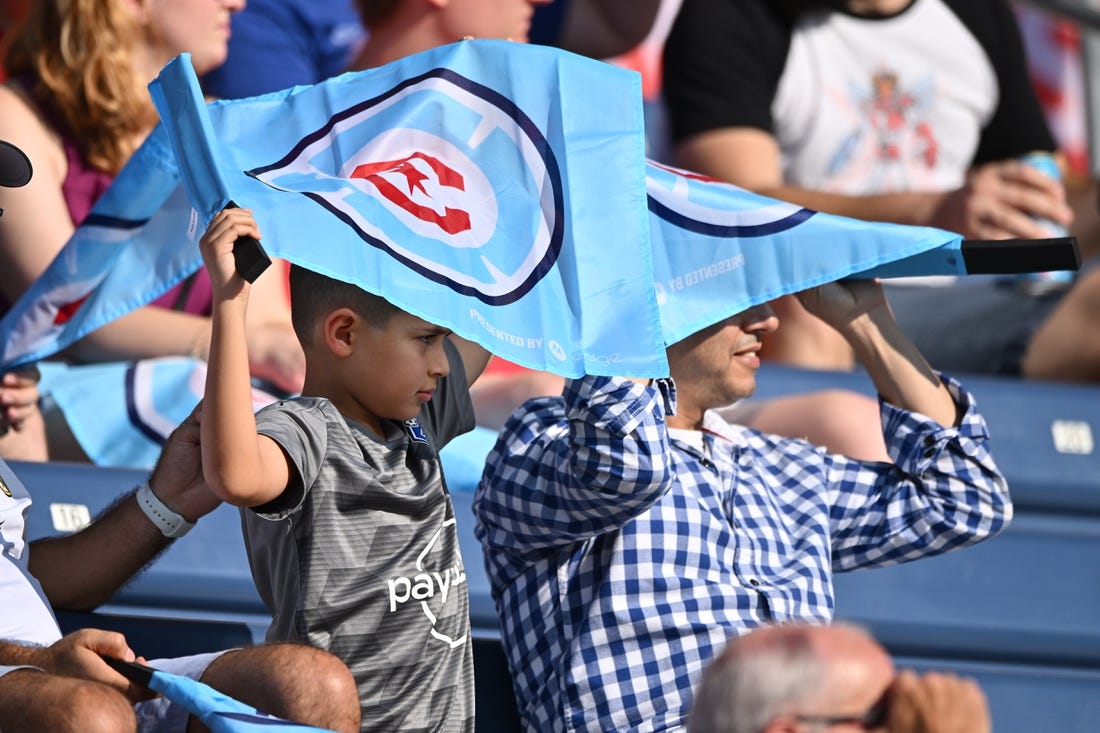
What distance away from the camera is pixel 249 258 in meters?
1.61

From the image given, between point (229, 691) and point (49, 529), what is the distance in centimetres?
88

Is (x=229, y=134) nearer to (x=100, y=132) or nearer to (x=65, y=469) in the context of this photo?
(x=65, y=469)

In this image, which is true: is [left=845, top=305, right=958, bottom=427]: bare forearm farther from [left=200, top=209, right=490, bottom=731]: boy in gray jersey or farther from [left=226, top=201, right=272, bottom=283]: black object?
[left=226, top=201, right=272, bottom=283]: black object

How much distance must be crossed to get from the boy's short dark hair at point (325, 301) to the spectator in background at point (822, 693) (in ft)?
2.33

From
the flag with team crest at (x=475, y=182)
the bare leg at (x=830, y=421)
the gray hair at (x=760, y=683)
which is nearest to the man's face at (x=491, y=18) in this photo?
the bare leg at (x=830, y=421)

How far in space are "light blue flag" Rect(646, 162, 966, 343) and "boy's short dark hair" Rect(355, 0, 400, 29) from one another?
3.87 feet

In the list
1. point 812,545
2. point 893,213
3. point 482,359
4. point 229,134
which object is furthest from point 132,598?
point 893,213

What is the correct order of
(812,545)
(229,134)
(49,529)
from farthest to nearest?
(49,529)
(812,545)
(229,134)

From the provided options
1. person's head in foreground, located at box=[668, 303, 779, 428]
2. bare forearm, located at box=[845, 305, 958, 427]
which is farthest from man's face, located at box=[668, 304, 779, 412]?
bare forearm, located at box=[845, 305, 958, 427]

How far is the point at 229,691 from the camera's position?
5.42 feet

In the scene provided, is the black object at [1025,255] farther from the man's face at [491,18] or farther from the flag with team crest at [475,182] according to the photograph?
the man's face at [491,18]

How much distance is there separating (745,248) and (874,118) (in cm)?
161

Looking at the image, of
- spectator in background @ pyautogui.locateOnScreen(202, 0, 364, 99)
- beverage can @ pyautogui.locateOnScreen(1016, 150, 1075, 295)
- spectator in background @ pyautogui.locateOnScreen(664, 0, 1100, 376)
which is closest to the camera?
spectator in background @ pyautogui.locateOnScreen(202, 0, 364, 99)

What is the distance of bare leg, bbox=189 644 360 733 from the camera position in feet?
5.30
